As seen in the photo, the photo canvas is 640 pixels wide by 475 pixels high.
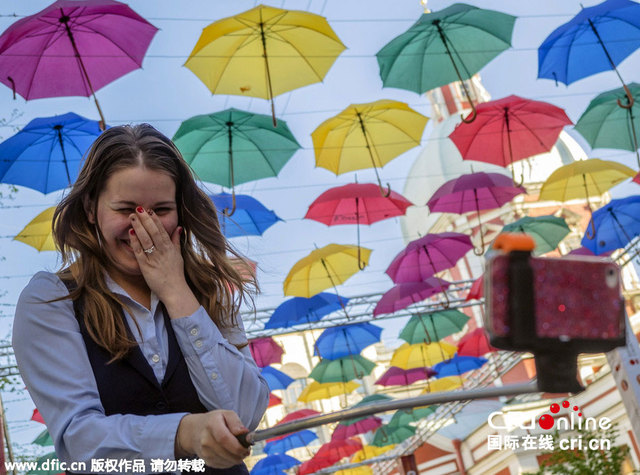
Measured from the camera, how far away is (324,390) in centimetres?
2200

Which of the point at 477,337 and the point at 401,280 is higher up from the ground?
the point at 401,280

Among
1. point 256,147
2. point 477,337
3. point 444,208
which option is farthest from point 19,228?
point 477,337

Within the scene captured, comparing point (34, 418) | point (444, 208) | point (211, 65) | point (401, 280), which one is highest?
point (211, 65)

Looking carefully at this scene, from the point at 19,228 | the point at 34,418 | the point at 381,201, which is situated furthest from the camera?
the point at 34,418

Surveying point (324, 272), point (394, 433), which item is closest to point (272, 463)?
point (394, 433)

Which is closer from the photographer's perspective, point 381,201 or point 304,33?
point 304,33

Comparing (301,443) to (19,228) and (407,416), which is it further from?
(19,228)

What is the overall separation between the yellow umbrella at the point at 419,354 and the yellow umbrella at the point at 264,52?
39.1 ft

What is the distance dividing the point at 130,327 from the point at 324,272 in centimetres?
1332

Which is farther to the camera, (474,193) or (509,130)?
(474,193)

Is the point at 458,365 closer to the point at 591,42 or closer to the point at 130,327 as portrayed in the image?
the point at 591,42

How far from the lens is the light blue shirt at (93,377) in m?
1.40

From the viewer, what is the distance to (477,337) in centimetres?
2030

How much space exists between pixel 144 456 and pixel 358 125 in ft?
33.2
